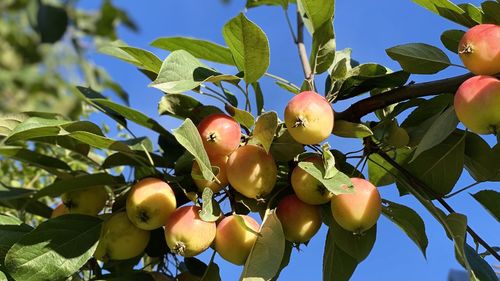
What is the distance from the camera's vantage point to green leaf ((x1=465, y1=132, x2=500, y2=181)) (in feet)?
3.64

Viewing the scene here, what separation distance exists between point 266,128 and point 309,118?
0.28 ft

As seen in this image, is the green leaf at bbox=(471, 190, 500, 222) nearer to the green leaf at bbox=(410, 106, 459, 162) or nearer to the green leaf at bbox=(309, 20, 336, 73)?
the green leaf at bbox=(410, 106, 459, 162)

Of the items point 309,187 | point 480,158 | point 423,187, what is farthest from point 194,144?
point 480,158

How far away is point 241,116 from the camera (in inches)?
A: 43.1

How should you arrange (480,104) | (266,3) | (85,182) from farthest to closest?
(266,3) < (85,182) < (480,104)

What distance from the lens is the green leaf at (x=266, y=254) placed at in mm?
952

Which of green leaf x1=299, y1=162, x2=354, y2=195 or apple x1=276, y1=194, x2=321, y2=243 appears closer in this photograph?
green leaf x1=299, y1=162, x2=354, y2=195

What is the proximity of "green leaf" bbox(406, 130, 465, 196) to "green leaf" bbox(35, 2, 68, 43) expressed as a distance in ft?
2.17

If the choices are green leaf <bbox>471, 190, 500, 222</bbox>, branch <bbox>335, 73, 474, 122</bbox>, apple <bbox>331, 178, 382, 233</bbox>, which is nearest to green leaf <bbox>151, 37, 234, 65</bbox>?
branch <bbox>335, 73, 474, 122</bbox>

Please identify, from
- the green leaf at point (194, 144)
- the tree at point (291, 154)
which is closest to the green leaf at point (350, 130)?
the tree at point (291, 154)

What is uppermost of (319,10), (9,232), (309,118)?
(319,10)

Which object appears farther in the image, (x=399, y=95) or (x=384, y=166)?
(x=384, y=166)

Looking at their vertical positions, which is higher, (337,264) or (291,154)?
(291,154)

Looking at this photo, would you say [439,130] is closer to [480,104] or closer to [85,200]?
[480,104]
